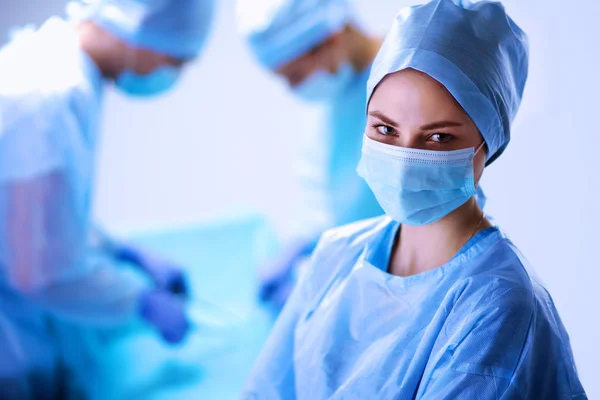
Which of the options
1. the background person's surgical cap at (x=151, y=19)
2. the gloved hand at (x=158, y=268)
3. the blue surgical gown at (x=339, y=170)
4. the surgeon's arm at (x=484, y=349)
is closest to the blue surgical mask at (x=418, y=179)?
the surgeon's arm at (x=484, y=349)

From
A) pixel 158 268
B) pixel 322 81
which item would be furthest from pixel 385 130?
pixel 158 268

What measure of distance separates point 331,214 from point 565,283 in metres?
A: 1.34

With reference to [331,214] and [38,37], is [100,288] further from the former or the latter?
[331,214]

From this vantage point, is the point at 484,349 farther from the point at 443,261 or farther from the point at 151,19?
the point at 151,19

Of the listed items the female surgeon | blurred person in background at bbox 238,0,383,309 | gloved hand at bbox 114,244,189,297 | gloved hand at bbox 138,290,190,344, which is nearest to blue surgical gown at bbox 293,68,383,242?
blurred person in background at bbox 238,0,383,309

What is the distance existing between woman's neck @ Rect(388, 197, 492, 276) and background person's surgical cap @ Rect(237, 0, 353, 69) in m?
1.11

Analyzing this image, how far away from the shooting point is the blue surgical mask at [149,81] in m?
1.94

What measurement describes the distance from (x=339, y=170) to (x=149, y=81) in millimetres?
901

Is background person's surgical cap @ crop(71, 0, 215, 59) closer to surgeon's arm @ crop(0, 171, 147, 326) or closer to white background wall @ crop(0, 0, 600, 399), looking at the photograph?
white background wall @ crop(0, 0, 600, 399)

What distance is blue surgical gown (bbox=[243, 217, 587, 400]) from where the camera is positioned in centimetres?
86

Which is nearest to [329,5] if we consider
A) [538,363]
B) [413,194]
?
[413,194]

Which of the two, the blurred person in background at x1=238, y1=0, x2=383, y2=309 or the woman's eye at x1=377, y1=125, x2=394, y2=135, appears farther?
the blurred person in background at x1=238, y1=0, x2=383, y2=309

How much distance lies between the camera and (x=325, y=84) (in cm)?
209

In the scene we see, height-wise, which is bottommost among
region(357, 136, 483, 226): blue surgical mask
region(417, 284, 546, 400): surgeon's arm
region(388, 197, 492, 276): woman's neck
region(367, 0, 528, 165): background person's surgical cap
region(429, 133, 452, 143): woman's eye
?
region(417, 284, 546, 400): surgeon's arm
